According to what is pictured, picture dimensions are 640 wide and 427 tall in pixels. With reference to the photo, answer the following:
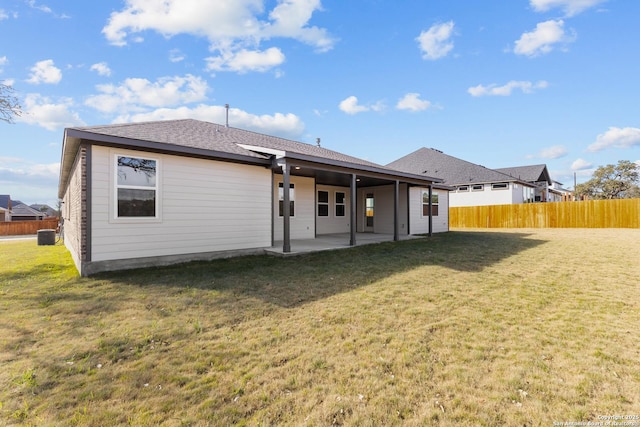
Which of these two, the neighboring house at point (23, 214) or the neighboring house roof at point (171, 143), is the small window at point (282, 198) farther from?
the neighboring house at point (23, 214)

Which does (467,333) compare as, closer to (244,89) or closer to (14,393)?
(14,393)

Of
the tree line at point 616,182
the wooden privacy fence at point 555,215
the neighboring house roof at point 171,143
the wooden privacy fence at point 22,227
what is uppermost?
the tree line at point 616,182

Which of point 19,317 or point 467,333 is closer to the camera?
point 467,333

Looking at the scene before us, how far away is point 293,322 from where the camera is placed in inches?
149

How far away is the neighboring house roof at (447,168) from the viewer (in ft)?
85.5

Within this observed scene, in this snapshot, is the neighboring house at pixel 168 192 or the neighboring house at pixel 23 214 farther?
the neighboring house at pixel 23 214

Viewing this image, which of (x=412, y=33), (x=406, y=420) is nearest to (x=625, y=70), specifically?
(x=412, y=33)

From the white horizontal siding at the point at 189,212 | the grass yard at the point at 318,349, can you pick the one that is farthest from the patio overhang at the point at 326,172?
the grass yard at the point at 318,349

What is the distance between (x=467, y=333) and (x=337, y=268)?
3.65 m

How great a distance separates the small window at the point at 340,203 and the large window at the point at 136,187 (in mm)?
9061

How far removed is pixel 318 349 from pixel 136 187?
5908 mm

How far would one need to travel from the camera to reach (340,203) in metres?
14.7

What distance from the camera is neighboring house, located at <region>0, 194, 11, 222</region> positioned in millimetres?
37938

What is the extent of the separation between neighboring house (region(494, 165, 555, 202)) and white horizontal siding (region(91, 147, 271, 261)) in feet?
99.5
